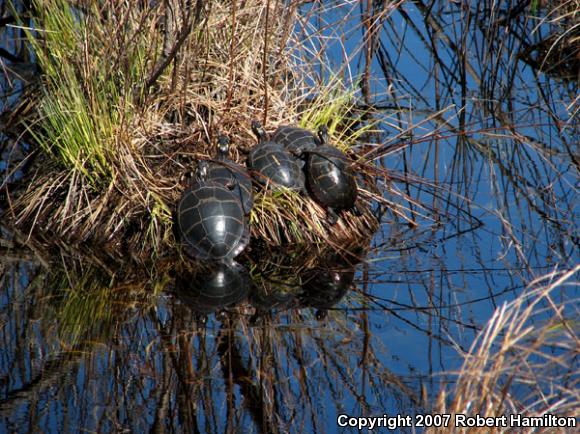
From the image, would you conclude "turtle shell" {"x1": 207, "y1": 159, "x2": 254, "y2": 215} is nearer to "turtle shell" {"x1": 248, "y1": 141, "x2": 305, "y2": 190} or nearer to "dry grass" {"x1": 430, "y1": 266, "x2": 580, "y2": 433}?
"turtle shell" {"x1": 248, "y1": 141, "x2": 305, "y2": 190}

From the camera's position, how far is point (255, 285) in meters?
5.62

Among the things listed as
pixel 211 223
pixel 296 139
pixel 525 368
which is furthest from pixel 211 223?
pixel 525 368

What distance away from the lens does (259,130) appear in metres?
6.45

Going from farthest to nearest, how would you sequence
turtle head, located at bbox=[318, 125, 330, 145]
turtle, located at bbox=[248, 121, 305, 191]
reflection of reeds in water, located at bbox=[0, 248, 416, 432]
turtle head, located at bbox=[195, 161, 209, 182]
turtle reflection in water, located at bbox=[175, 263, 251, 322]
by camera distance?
turtle head, located at bbox=[318, 125, 330, 145] → turtle, located at bbox=[248, 121, 305, 191] → turtle head, located at bbox=[195, 161, 209, 182] → turtle reflection in water, located at bbox=[175, 263, 251, 322] → reflection of reeds in water, located at bbox=[0, 248, 416, 432]

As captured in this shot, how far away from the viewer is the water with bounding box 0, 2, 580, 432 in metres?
4.19

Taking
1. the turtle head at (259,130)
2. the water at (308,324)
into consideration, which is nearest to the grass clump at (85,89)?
the water at (308,324)

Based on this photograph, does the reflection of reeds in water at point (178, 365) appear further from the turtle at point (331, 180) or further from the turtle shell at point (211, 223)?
the turtle at point (331, 180)

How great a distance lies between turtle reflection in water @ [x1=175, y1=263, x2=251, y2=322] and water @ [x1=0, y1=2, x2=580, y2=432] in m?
0.07

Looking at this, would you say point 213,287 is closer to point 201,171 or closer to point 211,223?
point 211,223

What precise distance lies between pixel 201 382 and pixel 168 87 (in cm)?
271

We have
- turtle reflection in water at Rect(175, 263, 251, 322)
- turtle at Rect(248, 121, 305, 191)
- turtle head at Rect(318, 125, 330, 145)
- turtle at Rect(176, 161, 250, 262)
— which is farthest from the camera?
turtle head at Rect(318, 125, 330, 145)

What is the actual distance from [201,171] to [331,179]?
0.79 meters

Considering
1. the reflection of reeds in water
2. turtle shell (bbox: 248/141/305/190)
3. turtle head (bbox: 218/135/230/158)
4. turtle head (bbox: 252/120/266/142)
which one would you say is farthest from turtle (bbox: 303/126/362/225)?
the reflection of reeds in water

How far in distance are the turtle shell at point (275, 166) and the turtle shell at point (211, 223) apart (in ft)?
1.02
